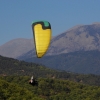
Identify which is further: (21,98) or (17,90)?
(17,90)

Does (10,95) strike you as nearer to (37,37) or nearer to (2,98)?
(2,98)

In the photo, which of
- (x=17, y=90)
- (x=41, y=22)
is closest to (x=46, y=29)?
(x=41, y=22)

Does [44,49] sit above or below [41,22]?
below

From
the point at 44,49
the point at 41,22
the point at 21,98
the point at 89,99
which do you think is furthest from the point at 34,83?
the point at 89,99

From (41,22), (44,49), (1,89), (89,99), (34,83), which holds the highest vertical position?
(41,22)

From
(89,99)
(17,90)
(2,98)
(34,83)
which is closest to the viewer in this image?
(34,83)

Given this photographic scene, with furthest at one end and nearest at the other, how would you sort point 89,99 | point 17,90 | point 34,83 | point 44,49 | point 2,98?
point 89,99
point 17,90
point 2,98
point 44,49
point 34,83
